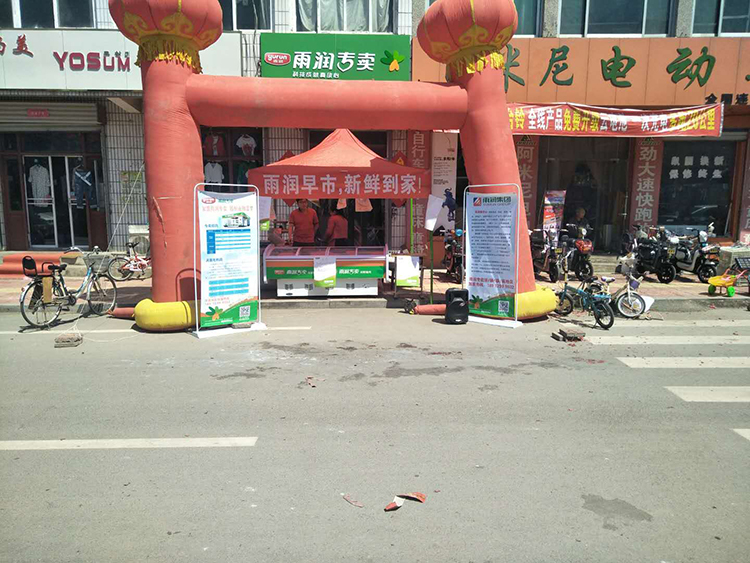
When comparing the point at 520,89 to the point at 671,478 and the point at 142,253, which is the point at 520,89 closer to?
the point at 142,253

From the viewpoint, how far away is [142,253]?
1474 centimetres

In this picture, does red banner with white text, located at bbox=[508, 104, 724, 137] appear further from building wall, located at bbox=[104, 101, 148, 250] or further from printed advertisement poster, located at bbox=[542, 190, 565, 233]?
building wall, located at bbox=[104, 101, 148, 250]

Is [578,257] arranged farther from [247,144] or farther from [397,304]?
[247,144]

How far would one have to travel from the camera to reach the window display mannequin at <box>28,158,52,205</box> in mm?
15758

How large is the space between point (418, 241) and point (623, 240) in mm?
5563

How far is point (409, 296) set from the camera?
38.8 ft

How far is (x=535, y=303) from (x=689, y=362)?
9.08 feet

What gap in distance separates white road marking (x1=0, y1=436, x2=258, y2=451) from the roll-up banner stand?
5756mm

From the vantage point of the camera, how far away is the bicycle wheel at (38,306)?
9.09m

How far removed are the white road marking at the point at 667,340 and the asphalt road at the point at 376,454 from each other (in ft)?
0.80

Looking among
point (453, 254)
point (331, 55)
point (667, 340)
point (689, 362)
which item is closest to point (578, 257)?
point (453, 254)

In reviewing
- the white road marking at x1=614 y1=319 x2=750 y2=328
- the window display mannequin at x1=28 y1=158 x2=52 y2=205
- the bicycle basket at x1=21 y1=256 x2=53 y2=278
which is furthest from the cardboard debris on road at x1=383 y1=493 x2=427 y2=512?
the window display mannequin at x1=28 y1=158 x2=52 y2=205

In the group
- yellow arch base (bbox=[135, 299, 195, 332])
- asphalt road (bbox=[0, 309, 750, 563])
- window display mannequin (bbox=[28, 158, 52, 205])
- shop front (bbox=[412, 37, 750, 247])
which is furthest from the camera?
window display mannequin (bbox=[28, 158, 52, 205])

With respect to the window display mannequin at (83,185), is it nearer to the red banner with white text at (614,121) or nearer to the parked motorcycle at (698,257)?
the red banner with white text at (614,121)
